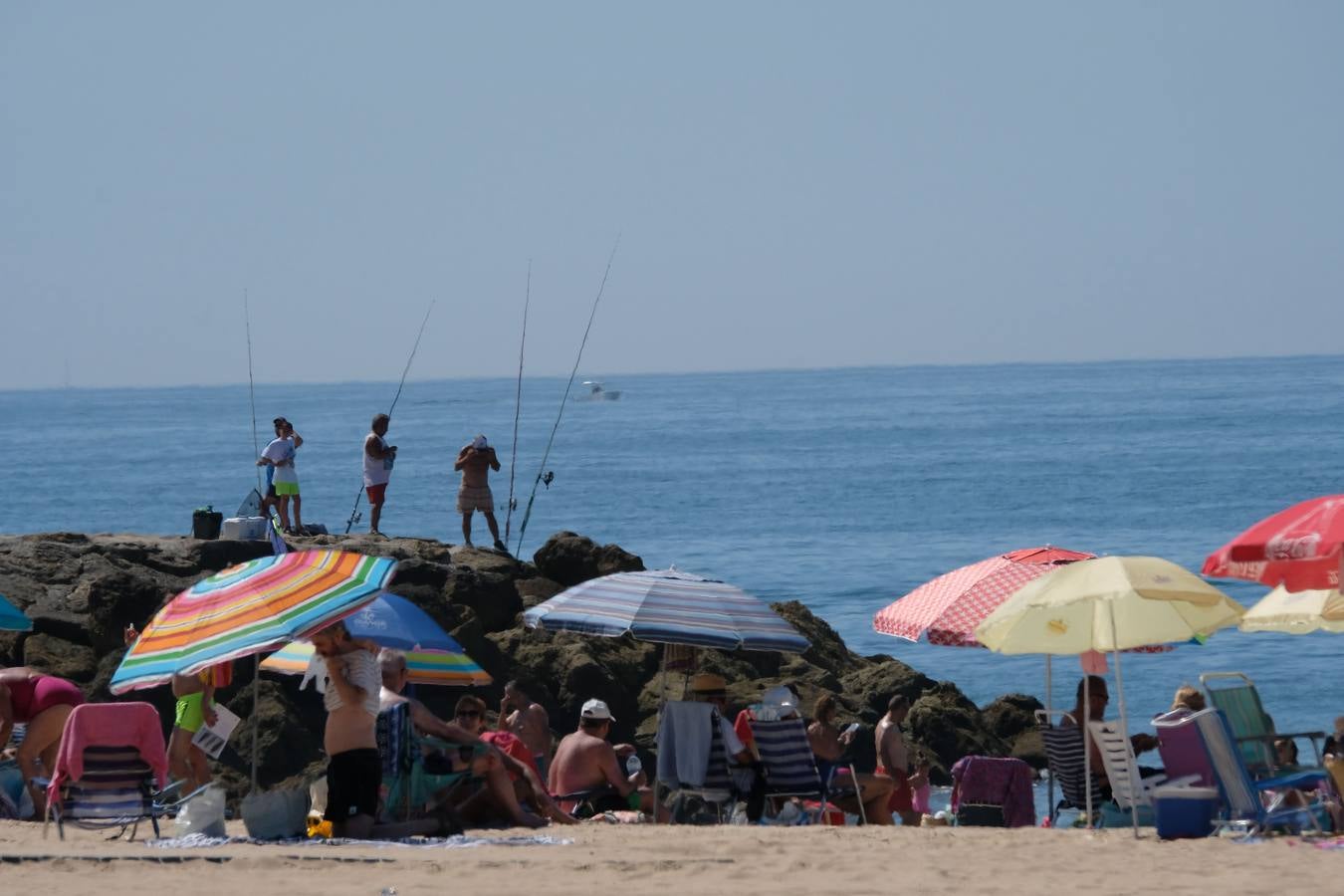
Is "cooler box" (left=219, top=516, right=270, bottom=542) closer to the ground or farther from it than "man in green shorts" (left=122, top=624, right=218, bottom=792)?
farther from it

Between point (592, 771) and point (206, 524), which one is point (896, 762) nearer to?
point (592, 771)

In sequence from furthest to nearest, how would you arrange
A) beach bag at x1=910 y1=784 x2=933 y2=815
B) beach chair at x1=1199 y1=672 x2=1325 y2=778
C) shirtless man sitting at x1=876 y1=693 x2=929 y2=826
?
beach bag at x1=910 y1=784 x2=933 y2=815 → shirtless man sitting at x1=876 y1=693 x2=929 y2=826 → beach chair at x1=1199 y1=672 x2=1325 y2=778

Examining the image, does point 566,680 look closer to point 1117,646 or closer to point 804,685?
point 804,685

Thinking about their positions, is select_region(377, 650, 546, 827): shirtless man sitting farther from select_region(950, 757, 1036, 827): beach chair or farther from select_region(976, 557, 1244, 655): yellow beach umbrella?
select_region(950, 757, 1036, 827): beach chair

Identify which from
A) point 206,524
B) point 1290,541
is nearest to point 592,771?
point 1290,541

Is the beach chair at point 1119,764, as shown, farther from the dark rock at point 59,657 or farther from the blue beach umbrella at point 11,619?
the dark rock at point 59,657

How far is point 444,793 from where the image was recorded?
903 cm

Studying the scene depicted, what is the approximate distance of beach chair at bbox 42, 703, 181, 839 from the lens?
8773mm

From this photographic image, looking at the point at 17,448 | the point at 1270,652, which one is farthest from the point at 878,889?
→ the point at 17,448

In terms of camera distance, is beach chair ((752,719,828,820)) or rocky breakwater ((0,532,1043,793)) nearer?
beach chair ((752,719,828,820))

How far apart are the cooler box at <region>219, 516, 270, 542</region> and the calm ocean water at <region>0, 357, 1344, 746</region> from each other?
10.1m

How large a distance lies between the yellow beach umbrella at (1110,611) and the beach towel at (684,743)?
65.8 inches

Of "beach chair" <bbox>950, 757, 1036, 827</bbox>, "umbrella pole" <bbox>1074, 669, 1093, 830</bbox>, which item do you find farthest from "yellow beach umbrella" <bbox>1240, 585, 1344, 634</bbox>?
"beach chair" <bbox>950, 757, 1036, 827</bbox>

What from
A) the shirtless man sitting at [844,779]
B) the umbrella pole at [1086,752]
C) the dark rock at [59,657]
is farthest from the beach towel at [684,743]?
the dark rock at [59,657]
